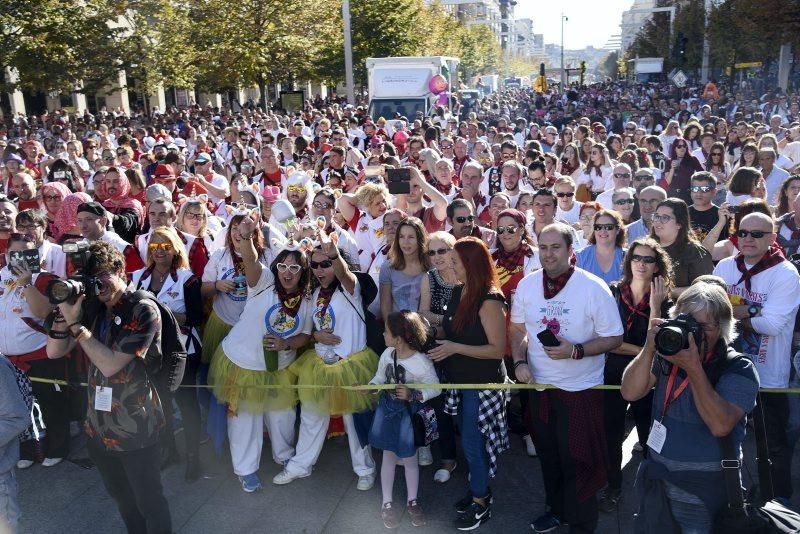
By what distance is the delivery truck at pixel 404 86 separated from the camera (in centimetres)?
2219

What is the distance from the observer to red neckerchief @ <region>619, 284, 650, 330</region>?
4.52 meters

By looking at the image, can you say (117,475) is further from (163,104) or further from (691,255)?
(163,104)

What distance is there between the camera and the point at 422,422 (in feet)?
15.3

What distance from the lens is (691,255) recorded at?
4.98 m

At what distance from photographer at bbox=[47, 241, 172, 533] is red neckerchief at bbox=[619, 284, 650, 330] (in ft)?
8.83

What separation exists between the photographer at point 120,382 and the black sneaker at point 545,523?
6.86ft

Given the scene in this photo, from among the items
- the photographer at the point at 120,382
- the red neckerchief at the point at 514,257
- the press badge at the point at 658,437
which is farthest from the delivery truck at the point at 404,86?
the press badge at the point at 658,437

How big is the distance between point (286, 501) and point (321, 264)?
1.56 meters

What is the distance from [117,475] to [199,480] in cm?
138

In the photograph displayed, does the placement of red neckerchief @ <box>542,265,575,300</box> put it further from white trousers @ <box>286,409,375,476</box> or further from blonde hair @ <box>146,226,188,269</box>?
blonde hair @ <box>146,226,188,269</box>

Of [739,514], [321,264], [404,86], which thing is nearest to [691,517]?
[739,514]

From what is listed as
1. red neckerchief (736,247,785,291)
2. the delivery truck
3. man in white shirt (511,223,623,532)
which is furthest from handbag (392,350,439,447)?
the delivery truck

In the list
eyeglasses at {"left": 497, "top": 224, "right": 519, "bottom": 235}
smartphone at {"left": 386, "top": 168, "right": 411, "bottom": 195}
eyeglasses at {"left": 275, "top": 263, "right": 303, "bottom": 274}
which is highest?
smartphone at {"left": 386, "top": 168, "right": 411, "bottom": 195}

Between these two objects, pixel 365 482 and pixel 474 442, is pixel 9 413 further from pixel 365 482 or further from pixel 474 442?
pixel 474 442
